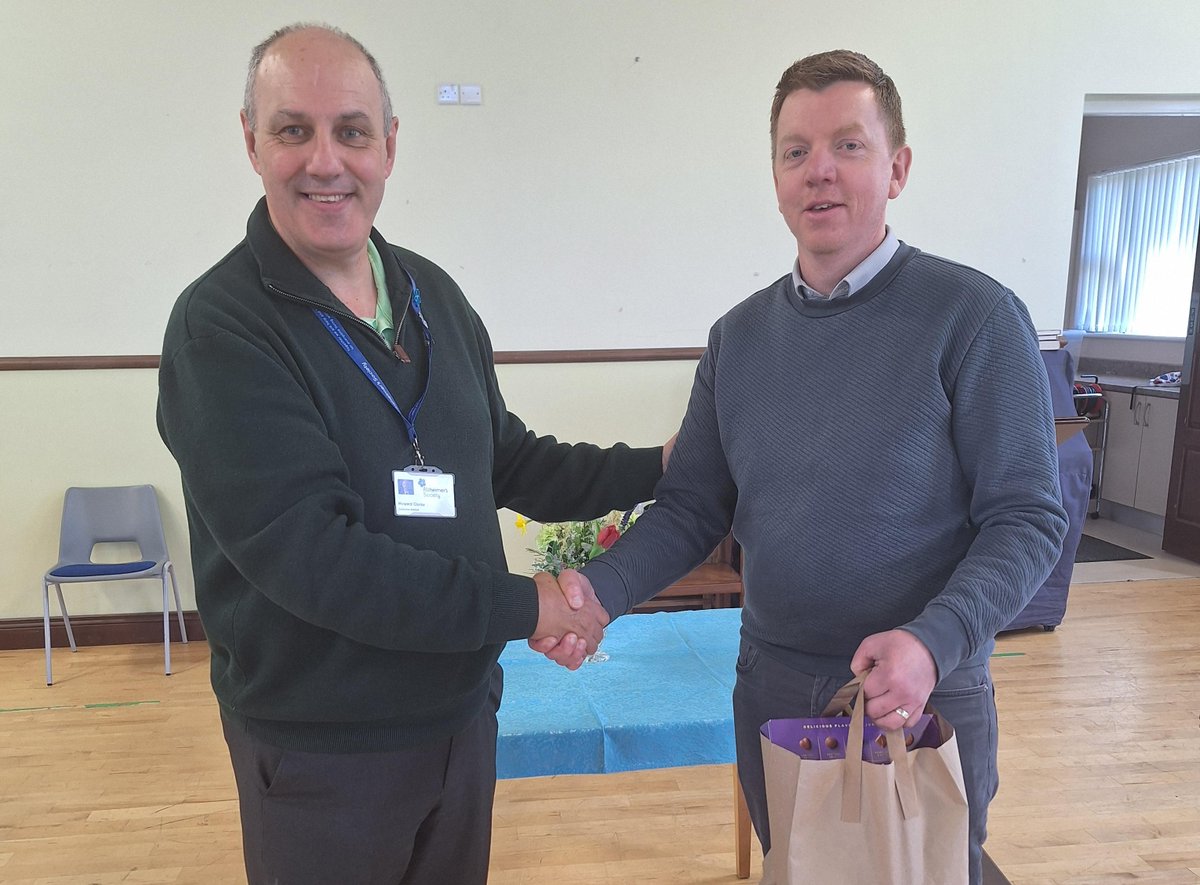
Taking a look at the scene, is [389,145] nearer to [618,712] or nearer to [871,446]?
[871,446]

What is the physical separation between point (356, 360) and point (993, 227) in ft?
12.9

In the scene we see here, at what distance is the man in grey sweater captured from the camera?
1.17 m

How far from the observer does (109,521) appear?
3.92 metres

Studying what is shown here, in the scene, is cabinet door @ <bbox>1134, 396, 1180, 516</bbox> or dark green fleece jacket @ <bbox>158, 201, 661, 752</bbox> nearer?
dark green fleece jacket @ <bbox>158, 201, 661, 752</bbox>

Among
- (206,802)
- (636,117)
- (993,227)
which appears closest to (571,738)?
(206,802)

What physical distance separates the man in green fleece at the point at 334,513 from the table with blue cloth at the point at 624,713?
0.55 metres

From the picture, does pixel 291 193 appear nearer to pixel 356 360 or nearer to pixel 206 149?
pixel 356 360

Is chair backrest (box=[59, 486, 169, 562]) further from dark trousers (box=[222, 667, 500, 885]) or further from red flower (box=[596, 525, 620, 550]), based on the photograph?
dark trousers (box=[222, 667, 500, 885])

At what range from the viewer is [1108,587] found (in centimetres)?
464

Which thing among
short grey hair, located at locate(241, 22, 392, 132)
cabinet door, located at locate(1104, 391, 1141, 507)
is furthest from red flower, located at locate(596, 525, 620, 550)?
cabinet door, located at locate(1104, 391, 1141, 507)

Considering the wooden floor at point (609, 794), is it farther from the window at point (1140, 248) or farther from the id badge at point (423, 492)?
the window at point (1140, 248)

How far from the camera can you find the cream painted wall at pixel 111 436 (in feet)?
12.8

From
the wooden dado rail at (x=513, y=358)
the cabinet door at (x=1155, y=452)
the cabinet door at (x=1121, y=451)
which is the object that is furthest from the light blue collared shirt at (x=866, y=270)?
the cabinet door at (x=1121, y=451)

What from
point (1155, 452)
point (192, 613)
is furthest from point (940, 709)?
point (1155, 452)
